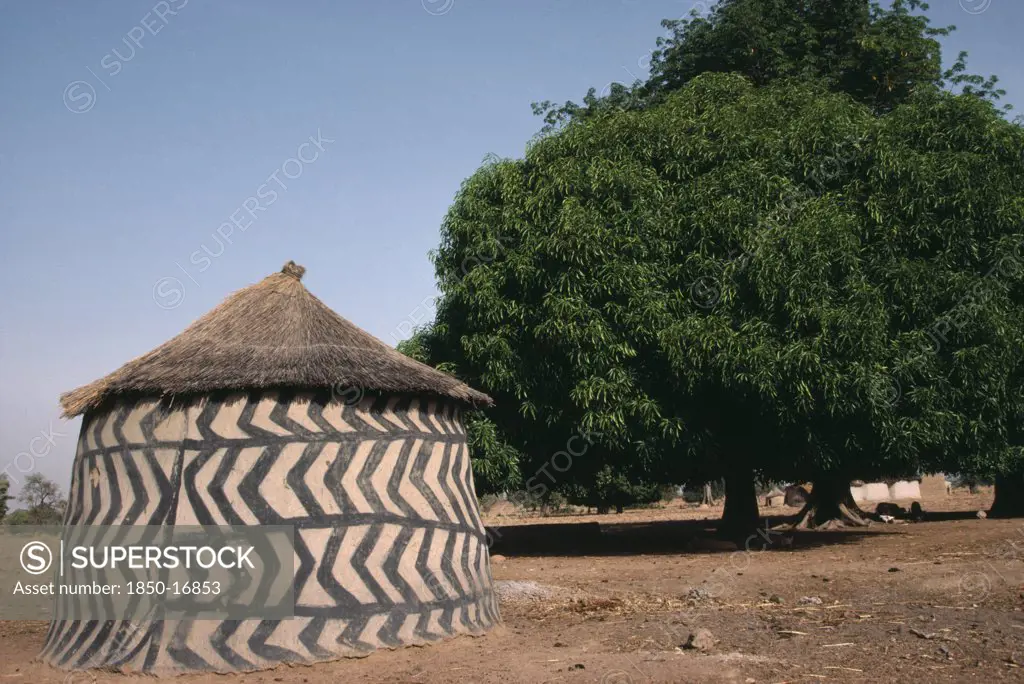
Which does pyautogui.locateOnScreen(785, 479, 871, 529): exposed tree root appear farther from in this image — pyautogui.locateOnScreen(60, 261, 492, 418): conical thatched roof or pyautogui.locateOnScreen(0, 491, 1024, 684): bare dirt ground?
pyautogui.locateOnScreen(60, 261, 492, 418): conical thatched roof

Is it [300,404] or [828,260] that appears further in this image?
[828,260]

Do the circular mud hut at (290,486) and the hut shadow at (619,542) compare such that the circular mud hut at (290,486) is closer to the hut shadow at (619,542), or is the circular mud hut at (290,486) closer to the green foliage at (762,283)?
the green foliage at (762,283)

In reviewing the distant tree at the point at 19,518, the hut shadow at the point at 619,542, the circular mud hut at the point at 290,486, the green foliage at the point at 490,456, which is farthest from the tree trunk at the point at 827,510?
the distant tree at the point at 19,518

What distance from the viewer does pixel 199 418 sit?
23.5 feet

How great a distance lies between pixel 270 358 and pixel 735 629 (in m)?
4.83

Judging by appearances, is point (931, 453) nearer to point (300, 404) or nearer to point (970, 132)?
point (970, 132)

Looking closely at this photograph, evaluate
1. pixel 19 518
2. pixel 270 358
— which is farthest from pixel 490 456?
pixel 19 518

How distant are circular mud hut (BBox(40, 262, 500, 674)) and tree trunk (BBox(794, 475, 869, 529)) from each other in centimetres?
1899

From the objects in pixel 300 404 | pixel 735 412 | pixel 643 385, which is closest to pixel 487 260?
pixel 643 385

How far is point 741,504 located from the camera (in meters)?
19.3

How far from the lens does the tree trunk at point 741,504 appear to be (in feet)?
63.0

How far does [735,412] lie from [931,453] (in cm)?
376

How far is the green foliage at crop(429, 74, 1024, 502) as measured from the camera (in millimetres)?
14992

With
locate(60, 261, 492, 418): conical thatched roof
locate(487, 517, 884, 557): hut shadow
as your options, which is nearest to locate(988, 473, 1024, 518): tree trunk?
locate(487, 517, 884, 557): hut shadow
